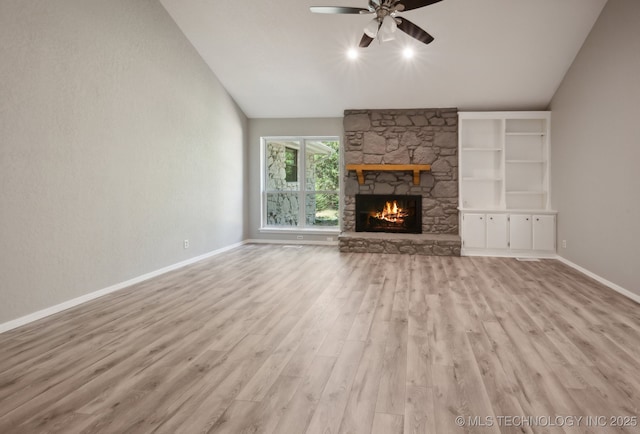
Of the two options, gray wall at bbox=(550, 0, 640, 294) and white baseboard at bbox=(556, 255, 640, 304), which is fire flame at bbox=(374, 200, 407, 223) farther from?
white baseboard at bbox=(556, 255, 640, 304)

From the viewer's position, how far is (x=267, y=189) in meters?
8.38

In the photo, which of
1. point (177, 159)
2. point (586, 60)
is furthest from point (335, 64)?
point (586, 60)

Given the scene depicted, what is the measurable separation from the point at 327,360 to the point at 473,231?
496 cm

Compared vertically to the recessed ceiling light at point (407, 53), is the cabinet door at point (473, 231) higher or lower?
lower

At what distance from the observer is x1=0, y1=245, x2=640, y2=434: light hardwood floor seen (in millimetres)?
1984

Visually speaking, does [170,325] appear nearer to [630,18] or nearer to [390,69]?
[390,69]

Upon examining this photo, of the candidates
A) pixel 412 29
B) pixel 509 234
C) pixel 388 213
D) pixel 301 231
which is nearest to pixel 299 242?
pixel 301 231

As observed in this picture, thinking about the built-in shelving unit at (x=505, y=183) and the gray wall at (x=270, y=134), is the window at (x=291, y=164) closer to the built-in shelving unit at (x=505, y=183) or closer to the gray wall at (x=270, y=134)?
the gray wall at (x=270, y=134)

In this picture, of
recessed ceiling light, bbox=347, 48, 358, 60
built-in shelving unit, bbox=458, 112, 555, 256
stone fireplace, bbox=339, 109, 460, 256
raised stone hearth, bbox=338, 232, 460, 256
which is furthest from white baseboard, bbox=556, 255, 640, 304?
recessed ceiling light, bbox=347, 48, 358, 60

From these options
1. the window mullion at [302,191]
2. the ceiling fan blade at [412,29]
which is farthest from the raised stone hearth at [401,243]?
the ceiling fan blade at [412,29]

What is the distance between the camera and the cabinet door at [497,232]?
671 cm

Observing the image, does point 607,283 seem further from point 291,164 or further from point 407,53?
point 291,164

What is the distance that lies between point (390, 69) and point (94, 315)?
529 cm

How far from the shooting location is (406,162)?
7.41m
